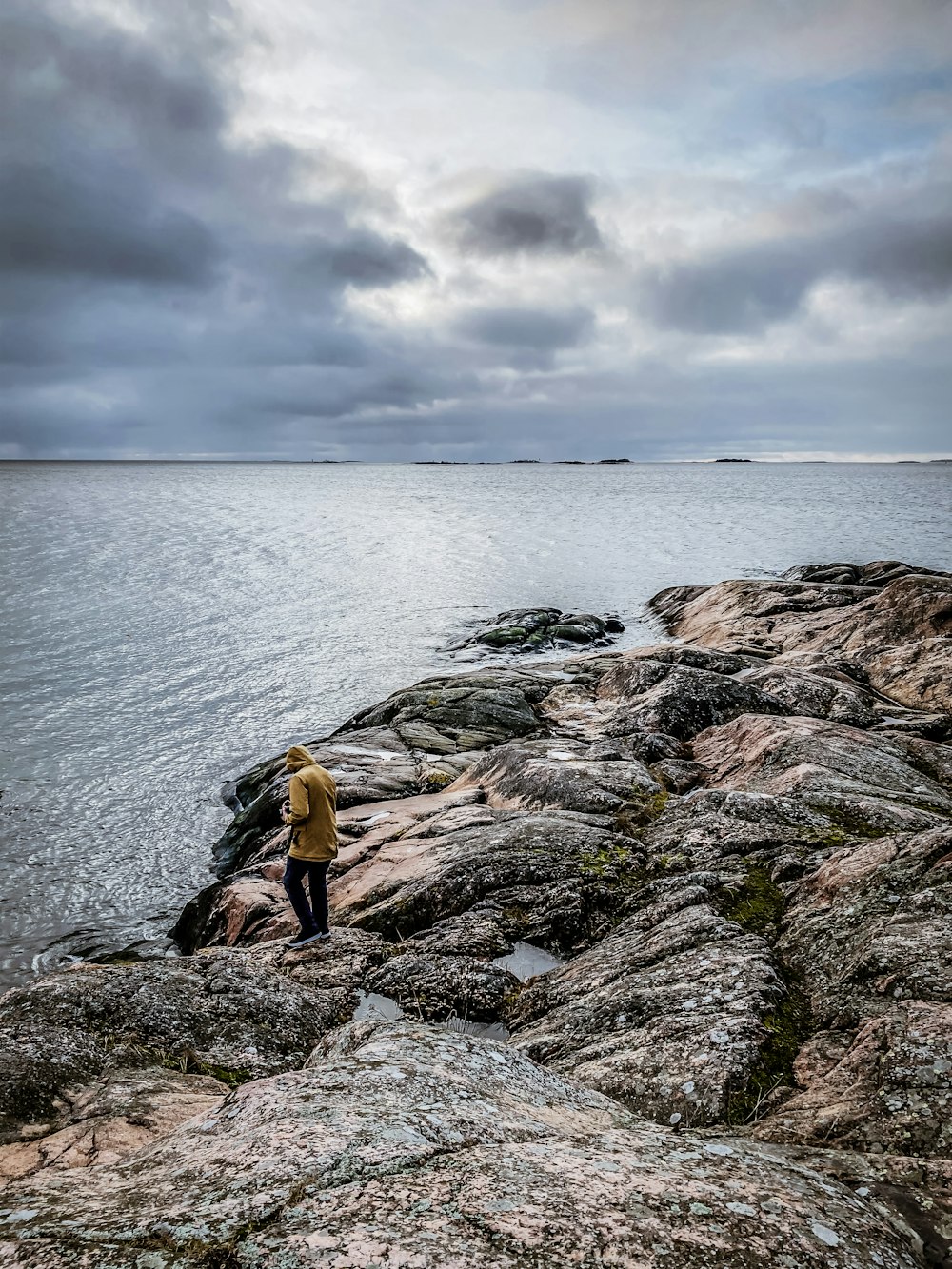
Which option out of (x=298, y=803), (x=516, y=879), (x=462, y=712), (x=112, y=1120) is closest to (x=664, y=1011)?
(x=516, y=879)

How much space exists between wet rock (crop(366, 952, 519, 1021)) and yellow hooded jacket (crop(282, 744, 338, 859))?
10.6ft

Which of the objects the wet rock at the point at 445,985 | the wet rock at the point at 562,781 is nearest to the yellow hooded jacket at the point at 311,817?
the wet rock at the point at 445,985

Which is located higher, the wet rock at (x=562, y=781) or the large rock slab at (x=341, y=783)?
the wet rock at (x=562, y=781)

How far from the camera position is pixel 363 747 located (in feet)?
78.2

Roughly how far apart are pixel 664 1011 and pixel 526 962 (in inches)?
140

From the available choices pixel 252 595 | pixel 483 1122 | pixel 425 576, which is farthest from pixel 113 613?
pixel 483 1122

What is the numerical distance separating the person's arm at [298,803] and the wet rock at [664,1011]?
17.8ft

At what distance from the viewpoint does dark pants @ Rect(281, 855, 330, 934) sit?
13.2m

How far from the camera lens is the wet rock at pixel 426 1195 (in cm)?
378

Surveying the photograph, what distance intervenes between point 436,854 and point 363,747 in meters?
10.0

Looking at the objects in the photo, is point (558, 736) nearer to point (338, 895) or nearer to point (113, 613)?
point (338, 895)

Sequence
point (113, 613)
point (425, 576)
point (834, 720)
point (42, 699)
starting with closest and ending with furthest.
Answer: point (834, 720)
point (42, 699)
point (113, 613)
point (425, 576)

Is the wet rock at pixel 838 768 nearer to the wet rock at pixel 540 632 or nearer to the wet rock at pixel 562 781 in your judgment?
the wet rock at pixel 562 781

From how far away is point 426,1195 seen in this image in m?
4.20
